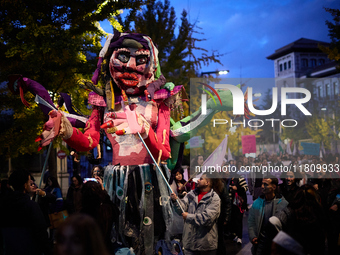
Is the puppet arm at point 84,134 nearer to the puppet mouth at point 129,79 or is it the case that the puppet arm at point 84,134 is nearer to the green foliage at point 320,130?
the puppet mouth at point 129,79

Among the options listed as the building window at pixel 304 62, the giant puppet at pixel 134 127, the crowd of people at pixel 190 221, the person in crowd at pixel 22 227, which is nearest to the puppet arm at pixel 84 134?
the giant puppet at pixel 134 127

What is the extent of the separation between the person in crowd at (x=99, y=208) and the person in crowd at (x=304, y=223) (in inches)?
58.3

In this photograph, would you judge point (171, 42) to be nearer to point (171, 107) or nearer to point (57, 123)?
point (171, 107)

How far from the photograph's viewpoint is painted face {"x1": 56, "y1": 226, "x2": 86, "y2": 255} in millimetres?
2127

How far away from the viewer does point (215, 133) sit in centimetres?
1967

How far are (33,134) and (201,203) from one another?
242 inches

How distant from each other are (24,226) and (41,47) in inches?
249

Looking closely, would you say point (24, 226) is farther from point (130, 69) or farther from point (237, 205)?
point (237, 205)

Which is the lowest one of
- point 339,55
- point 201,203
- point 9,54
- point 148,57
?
point 201,203

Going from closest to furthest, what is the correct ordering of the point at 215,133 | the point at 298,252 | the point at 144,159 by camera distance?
the point at 298,252 < the point at 144,159 < the point at 215,133

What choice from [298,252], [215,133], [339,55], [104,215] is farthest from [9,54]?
[215,133]

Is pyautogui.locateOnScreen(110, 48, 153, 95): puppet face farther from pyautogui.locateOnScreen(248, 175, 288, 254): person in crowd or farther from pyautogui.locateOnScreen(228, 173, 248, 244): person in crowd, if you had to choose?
pyautogui.locateOnScreen(228, 173, 248, 244): person in crowd

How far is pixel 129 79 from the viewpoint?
519 cm

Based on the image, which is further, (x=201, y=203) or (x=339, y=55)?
(x=339, y=55)
